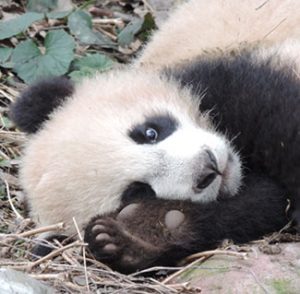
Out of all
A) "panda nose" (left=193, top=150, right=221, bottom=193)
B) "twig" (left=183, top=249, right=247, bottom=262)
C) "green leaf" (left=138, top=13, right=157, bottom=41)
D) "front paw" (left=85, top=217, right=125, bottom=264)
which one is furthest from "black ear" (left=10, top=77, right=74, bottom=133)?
"green leaf" (left=138, top=13, right=157, bottom=41)

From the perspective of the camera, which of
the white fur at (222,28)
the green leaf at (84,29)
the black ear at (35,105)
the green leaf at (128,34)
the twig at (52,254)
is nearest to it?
the twig at (52,254)

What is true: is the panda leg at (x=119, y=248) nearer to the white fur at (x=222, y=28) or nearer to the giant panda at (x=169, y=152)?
the giant panda at (x=169, y=152)

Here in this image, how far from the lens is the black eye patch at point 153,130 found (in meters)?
4.12

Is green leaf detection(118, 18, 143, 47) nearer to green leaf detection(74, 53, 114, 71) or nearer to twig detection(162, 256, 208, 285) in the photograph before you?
green leaf detection(74, 53, 114, 71)

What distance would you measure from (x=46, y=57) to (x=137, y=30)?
3.16ft

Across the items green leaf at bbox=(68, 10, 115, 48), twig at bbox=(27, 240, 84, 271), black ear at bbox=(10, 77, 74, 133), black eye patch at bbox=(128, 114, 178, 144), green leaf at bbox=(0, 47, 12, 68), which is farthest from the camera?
green leaf at bbox=(68, 10, 115, 48)

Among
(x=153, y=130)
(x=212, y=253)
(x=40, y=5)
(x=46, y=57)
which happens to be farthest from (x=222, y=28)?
(x=40, y=5)

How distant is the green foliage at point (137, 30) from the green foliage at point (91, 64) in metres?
0.40

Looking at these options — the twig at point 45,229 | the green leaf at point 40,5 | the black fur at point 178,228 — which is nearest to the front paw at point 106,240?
the black fur at point 178,228

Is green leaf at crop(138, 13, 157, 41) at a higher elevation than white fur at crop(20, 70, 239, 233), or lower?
lower

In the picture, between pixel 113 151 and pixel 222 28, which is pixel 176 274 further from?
pixel 222 28

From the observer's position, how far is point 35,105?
4.61 metres

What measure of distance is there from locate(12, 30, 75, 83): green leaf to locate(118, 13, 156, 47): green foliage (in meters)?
0.59

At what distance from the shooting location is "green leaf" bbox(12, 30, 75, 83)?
6312mm
